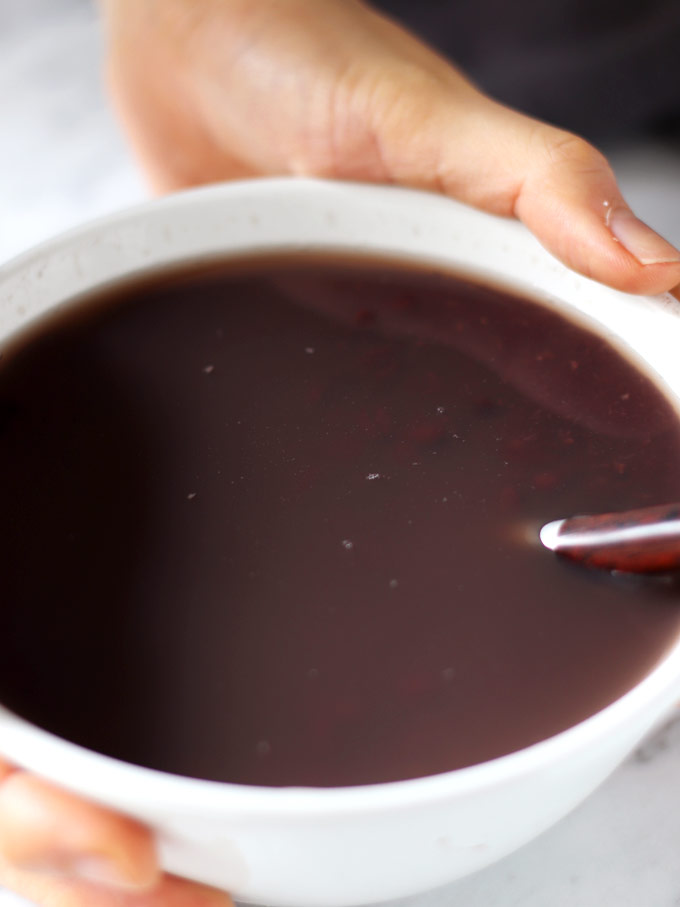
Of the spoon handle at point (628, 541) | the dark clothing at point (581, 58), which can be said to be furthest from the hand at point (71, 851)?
the dark clothing at point (581, 58)

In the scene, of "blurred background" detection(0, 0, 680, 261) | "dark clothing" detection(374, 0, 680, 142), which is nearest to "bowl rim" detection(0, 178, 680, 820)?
"blurred background" detection(0, 0, 680, 261)

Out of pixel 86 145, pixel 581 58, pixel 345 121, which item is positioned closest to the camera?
pixel 345 121

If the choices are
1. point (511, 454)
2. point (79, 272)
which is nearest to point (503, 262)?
point (511, 454)

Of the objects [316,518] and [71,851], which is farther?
[316,518]

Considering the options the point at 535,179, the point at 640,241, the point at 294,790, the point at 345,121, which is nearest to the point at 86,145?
the point at 345,121

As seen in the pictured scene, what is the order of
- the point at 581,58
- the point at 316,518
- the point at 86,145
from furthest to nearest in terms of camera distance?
the point at 86,145
the point at 581,58
the point at 316,518

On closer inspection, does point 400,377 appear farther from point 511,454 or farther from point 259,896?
point 259,896

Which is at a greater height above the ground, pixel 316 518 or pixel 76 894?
pixel 316 518

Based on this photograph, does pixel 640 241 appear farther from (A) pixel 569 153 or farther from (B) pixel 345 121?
(B) pixel 345 121
